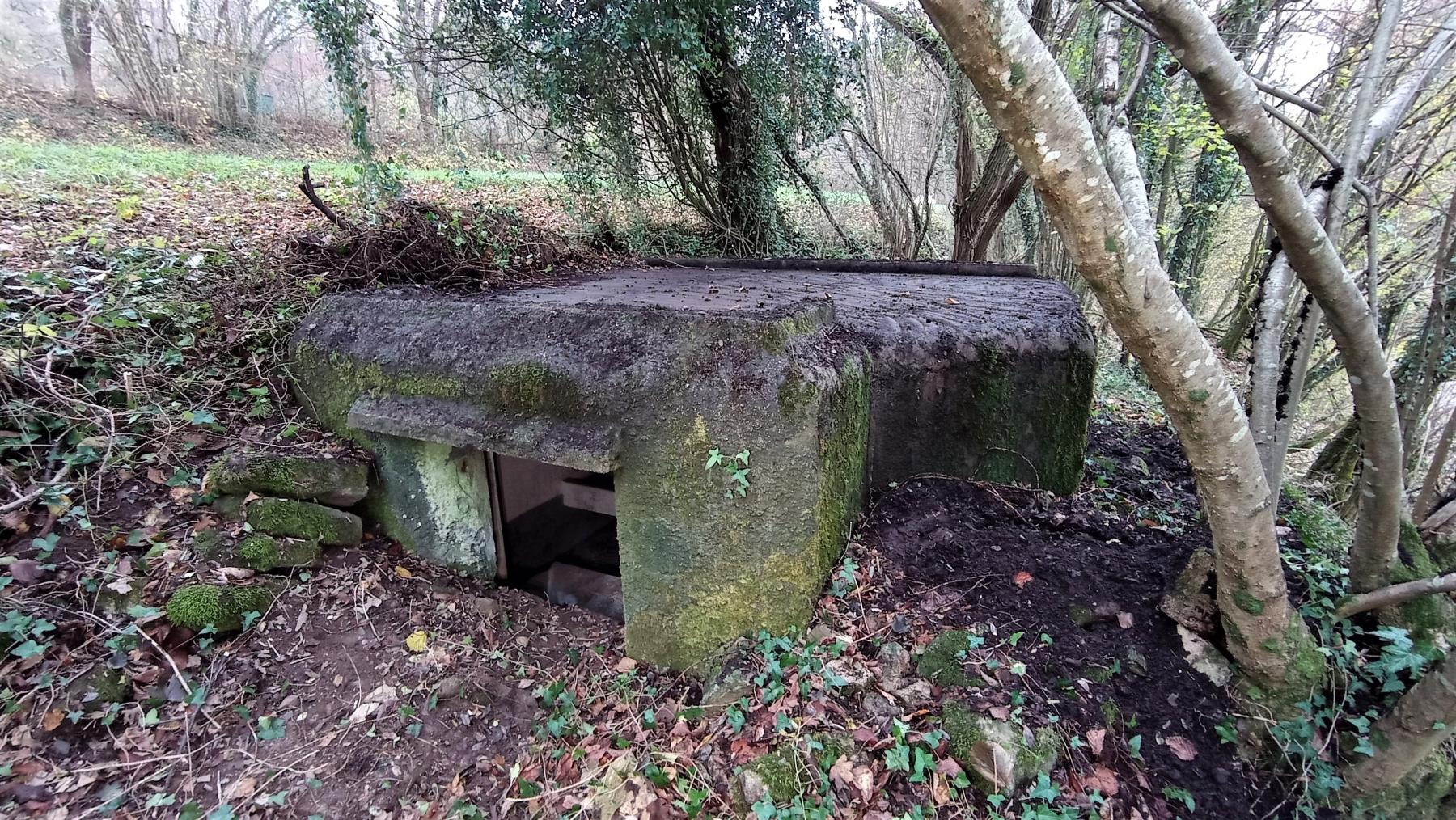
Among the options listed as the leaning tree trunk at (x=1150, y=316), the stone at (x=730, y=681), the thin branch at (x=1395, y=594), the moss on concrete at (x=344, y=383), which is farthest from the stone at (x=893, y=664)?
the moss on concrete at (x=344, y=383)

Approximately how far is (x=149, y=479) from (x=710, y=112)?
6.26 meters

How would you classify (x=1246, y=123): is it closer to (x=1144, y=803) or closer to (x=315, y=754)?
(x=1144, y=803)

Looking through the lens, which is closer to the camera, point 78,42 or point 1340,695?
point 1340,695

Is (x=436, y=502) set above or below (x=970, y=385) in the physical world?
below

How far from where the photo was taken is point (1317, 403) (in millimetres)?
8859

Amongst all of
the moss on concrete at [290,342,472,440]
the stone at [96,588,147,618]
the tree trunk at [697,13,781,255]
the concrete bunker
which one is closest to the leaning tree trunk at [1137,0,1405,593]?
the concrete bunker

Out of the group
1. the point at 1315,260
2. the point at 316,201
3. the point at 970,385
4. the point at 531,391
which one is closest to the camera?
the point at 1315,260

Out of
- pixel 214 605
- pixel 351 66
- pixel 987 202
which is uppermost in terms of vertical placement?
pixel 351 66

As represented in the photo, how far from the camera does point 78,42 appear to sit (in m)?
12.2

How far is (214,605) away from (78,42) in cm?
1546

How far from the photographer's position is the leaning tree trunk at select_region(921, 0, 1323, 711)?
65.6 inches

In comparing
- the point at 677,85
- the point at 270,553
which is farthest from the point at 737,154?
the point at 270,553

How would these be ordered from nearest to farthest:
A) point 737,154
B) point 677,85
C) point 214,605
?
point 214,605 → point 677,85 → point 737,154

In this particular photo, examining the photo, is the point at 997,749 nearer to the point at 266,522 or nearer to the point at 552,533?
the point at 552,533
